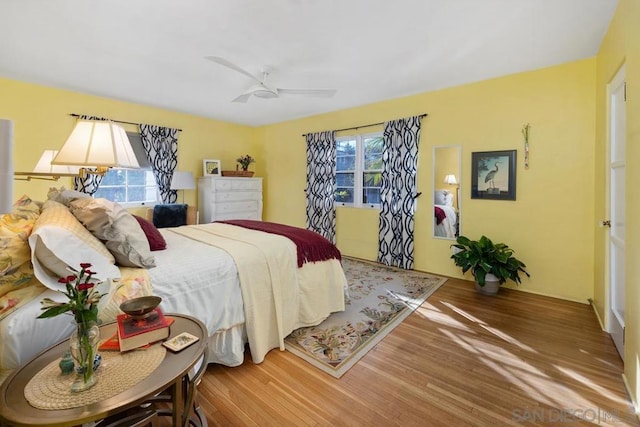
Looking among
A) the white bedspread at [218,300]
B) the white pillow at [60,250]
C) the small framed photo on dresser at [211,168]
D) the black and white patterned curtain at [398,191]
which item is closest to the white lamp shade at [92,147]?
the white pillow at [60,250]

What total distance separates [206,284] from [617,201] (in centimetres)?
323

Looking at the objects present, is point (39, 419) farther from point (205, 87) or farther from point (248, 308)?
point (205, 87)

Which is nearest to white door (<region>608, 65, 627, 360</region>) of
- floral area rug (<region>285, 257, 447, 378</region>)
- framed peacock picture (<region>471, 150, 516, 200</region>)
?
framed peacock picture (<region>471, 150, 516, 200</region>)

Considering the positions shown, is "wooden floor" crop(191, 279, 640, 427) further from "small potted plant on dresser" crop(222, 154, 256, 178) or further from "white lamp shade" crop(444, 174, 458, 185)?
"small potted plant on dresser" crop(222, 154, 256, 178)

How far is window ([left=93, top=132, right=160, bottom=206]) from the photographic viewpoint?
4.36 m

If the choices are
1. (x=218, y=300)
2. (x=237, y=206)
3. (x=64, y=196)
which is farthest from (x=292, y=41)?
(x=237, y=206)

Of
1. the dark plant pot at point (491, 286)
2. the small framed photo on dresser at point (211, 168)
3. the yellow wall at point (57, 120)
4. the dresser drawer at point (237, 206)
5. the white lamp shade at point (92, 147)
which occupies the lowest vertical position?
the dark plant pot at point (491, 286)

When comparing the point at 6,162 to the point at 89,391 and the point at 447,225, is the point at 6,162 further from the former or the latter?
the point at 447,225

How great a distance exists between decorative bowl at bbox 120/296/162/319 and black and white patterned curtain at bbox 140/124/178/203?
409 cm

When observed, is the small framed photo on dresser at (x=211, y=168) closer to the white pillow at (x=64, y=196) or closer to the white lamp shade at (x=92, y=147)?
the white pillow at (x=64, y=196)

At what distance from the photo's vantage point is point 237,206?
18.0 ft

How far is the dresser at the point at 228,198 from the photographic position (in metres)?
5.15

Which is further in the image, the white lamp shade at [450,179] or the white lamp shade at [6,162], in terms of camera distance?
the white lamp shade at [450,179]

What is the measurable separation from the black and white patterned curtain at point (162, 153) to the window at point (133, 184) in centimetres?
9
